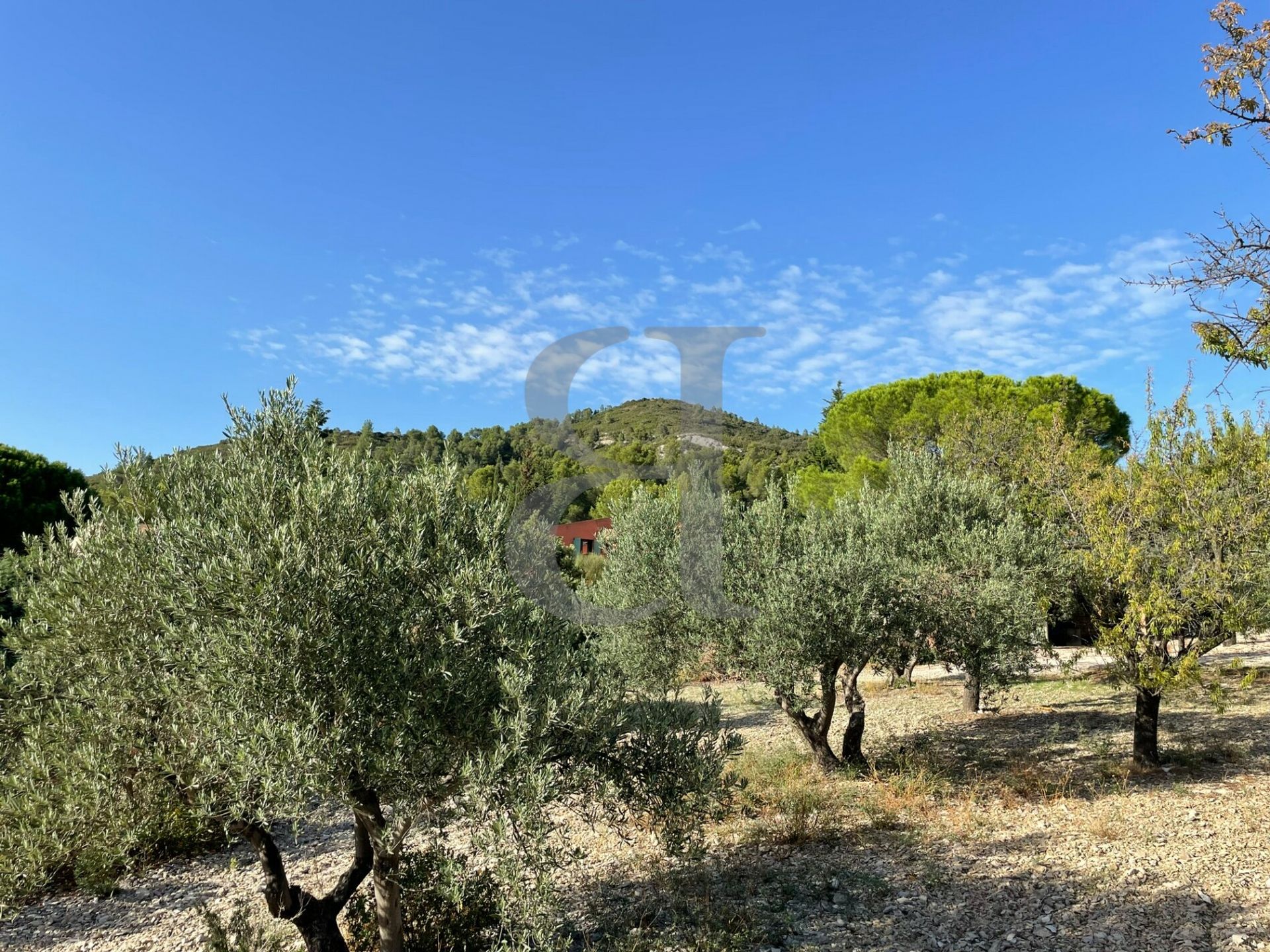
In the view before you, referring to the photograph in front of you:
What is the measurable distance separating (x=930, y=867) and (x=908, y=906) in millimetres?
1223

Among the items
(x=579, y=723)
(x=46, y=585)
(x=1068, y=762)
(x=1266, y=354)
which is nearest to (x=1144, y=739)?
(x=1068, y=762)

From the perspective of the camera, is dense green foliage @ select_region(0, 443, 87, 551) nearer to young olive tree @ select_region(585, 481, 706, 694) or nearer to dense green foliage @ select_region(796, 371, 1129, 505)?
young olive tree @ select_region(585, 481, 706, 694)

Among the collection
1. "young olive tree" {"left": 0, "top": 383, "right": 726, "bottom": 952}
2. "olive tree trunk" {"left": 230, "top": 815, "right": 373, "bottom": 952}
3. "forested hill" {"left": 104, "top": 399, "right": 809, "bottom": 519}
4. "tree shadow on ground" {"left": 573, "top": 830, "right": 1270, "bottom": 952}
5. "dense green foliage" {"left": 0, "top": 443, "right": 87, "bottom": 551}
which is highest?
"forested hill" {"left": 104, "top": 399, "right": 809, "bottom": 519}

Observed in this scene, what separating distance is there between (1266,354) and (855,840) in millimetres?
8857

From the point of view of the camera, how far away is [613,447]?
210ft

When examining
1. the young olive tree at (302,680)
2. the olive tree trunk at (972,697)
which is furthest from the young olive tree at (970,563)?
the young olive tree at (302,680)

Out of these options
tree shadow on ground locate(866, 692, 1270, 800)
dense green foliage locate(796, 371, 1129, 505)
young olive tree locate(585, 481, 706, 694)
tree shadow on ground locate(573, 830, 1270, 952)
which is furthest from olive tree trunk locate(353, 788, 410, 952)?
dense green foliage locate(796, 371, 1129, 505)

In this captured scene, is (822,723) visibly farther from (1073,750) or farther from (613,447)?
(613,447)

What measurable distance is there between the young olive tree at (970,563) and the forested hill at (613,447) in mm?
3347

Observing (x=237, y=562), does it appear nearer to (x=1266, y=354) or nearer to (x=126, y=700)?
(x=126, y=700)

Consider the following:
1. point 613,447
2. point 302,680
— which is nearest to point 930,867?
point 302,680

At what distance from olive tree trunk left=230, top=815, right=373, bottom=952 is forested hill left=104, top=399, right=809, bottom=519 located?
166 inches

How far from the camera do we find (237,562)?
5.85 metres

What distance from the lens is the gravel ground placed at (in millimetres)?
8742
